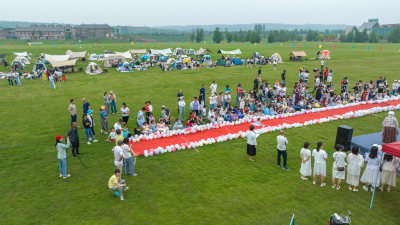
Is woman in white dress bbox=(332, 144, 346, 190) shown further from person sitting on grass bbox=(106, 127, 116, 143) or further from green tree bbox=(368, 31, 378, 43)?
green tree bbox=(368, 31, 378, 43)

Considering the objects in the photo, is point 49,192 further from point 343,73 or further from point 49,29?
point 49,29

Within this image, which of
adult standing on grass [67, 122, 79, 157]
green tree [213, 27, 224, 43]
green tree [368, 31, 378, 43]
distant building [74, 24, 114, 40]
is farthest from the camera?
distant building [74, 24, 114, 40]

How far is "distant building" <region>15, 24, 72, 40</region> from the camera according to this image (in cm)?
13475

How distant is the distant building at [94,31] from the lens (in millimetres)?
151125

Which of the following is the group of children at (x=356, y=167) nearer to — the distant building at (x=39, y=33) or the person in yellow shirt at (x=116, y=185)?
the person in yellow shirt at (x=116, y=185)

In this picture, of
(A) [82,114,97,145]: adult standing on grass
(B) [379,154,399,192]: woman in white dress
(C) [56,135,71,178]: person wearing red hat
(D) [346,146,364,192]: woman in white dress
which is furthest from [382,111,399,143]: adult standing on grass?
(A) [82,114,97,145]: adult standing on grass

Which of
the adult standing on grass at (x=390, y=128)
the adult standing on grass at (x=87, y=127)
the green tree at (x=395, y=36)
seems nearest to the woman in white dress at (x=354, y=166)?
the adult standing on grass at (x=390, y=128)

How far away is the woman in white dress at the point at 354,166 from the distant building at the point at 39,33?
158m

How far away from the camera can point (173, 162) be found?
1105cm

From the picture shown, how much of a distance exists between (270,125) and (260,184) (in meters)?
6.56

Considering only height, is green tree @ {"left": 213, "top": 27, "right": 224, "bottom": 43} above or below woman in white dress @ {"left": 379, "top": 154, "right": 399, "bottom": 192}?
above

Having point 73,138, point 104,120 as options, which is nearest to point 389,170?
point 73,138

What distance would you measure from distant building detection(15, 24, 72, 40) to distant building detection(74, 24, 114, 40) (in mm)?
9111

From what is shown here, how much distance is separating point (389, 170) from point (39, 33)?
161 metres
